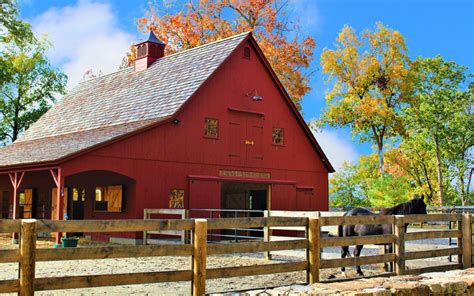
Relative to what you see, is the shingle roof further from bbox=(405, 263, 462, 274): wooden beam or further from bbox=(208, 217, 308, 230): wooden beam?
bbox=(405, 263, 462, 274): wooden beam

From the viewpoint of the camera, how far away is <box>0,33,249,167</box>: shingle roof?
2306 centimetres

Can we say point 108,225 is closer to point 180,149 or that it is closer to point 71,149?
point 71,149

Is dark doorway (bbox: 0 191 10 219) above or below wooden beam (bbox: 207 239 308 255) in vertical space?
above

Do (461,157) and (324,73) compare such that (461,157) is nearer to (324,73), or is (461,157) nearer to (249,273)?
(324,73)

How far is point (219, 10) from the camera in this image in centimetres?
4281

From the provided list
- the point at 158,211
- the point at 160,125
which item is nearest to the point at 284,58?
the point at 160,125

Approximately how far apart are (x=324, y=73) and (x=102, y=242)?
96.4 feet

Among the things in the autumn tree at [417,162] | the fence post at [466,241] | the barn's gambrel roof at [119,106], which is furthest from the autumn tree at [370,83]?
the fence post at [466,241]

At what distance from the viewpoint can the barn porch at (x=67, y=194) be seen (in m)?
21.7

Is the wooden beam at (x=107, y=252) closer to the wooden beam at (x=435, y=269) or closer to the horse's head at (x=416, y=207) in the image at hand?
the wooden beam at (x=435, y=269)

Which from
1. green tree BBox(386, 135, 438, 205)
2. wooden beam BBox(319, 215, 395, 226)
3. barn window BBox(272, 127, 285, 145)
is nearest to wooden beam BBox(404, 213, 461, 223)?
wooden beam BBox(319, 215, 395, 226)

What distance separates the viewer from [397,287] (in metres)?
7.43

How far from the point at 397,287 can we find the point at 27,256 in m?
4.50

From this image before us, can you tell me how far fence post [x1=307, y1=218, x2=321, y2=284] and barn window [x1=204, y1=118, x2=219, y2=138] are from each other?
1464 centimetres
